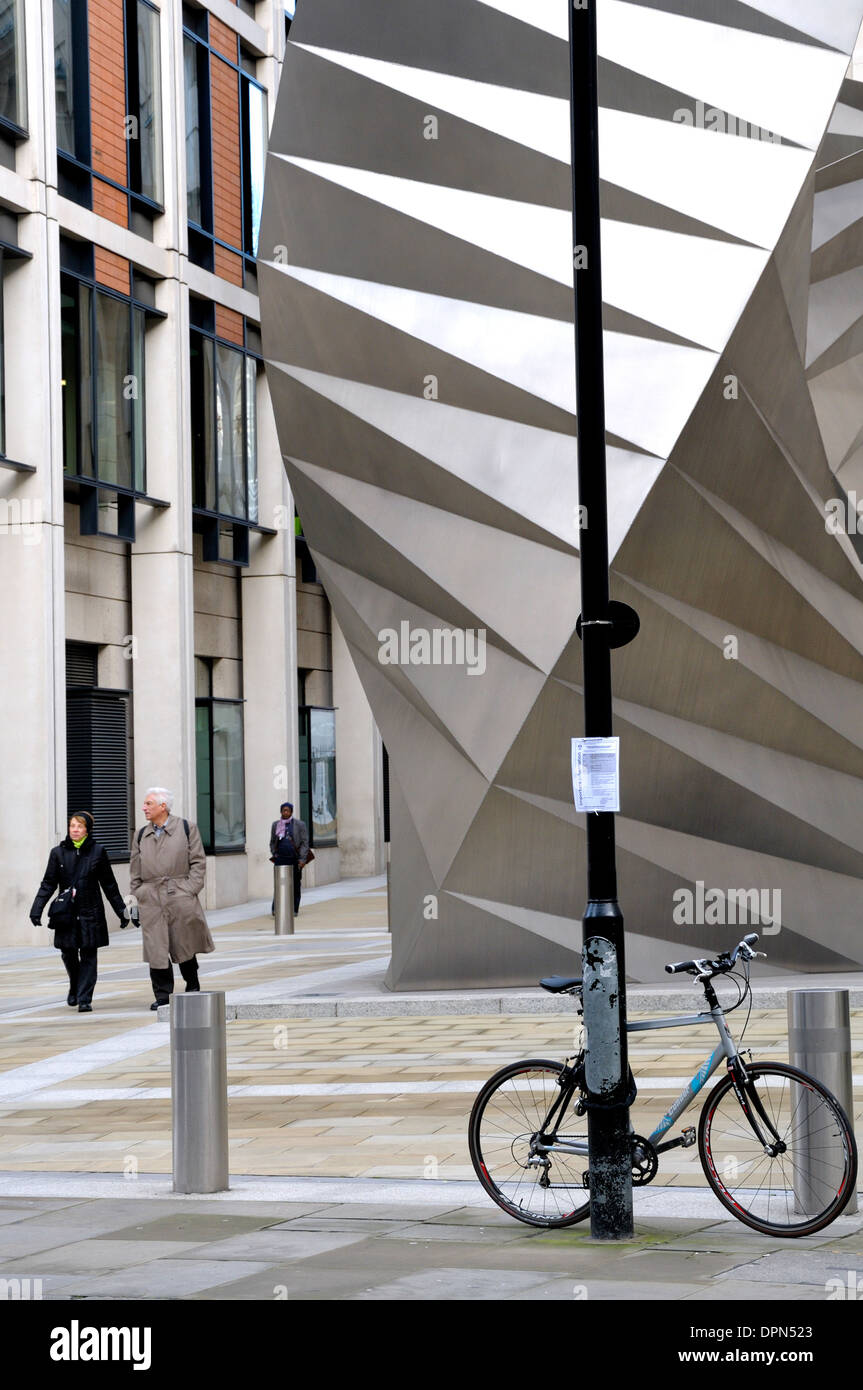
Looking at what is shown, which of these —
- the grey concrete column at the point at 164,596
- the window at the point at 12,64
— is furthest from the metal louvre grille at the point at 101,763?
the window at the point at 12,64

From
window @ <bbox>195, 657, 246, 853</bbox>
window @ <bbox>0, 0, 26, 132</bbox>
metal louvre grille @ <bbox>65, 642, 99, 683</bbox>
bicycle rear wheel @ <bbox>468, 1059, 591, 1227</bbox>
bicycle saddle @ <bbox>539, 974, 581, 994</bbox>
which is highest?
window @ <bbox>0, 0, 26, 132</bbox>

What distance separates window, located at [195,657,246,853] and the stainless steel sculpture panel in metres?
16.8

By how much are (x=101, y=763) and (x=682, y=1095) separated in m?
21.9

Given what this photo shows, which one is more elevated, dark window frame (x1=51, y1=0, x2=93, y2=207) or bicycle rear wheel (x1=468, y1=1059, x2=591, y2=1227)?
dark window frame (x1=51, y1=0, x2=93, y2=207)

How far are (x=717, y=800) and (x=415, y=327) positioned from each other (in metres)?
4.74

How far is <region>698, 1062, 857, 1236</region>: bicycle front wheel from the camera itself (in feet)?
24.5

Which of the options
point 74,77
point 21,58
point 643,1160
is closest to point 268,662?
point 74,77

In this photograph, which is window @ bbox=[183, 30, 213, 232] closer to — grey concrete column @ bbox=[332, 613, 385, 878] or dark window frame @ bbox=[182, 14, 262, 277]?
dark window frame @ bbox=[182, 14, 262, 277]

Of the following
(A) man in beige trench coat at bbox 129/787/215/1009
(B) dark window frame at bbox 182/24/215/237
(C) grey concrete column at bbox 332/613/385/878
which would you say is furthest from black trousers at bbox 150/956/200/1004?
(C) grey concrete column at bbox 332/613/385/878

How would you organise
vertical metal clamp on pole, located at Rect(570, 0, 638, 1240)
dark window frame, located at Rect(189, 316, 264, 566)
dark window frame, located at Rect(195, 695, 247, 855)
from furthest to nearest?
dark window frame, located at Rect(195, 695, 247, 855)
dark window frame, located at Rect(189, 316, 264, 566)
vertical metal clamp on pole, located at Rect(570, 0, 638, 1240)

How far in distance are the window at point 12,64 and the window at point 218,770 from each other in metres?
10.7

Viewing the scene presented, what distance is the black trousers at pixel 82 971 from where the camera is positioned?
17.4 metres

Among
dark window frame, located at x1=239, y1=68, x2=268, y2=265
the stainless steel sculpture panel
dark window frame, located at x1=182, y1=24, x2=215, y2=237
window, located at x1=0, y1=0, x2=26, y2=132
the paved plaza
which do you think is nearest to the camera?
the paved plaza

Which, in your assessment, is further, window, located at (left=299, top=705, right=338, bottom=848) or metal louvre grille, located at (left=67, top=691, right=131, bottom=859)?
window, located at (left=299, top=705, right=338, bottom=848)
